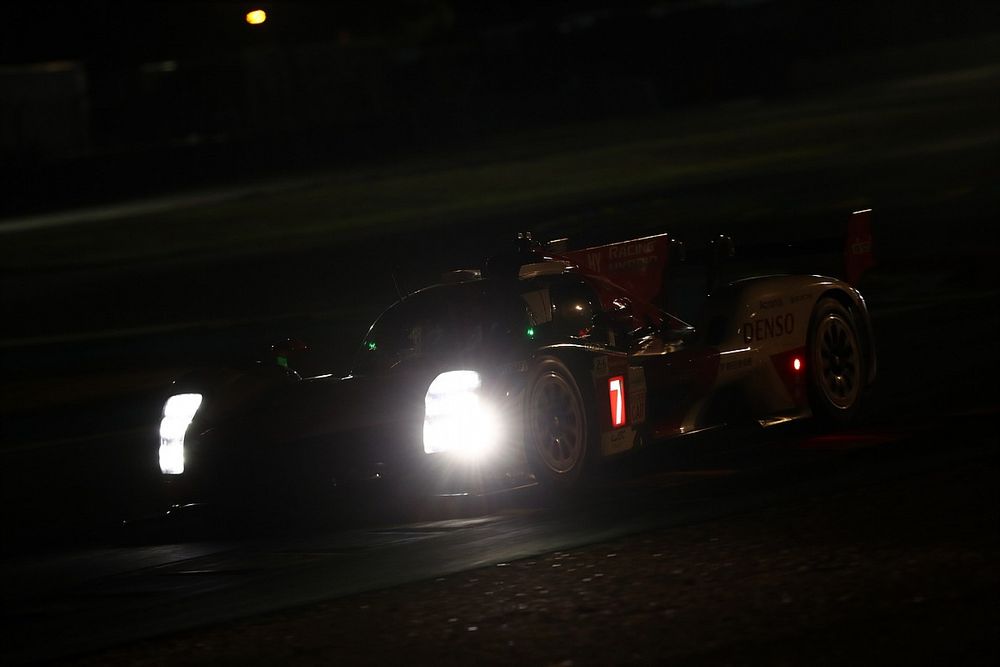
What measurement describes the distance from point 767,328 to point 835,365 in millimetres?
660

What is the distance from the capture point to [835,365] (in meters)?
10.1

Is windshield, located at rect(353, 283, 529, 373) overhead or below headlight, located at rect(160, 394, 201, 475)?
overhead

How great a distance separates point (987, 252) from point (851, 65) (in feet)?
153

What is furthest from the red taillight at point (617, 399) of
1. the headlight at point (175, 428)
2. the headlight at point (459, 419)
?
the headlight at point (175, 428)

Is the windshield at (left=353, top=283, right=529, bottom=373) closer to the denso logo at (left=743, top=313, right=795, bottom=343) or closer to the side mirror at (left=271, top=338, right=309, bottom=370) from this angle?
the side mirror at (left=271, top=338, right=309, bottom=370)

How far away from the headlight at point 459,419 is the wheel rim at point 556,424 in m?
0.29

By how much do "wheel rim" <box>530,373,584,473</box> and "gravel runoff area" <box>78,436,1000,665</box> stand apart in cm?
116

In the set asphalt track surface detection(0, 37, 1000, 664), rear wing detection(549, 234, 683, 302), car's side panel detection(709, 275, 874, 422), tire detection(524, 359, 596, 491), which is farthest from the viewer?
rear wing detection(549, 234, 683, 302)

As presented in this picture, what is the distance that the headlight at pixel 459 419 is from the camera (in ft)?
26.5

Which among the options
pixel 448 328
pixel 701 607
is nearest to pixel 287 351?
pixel 448 328

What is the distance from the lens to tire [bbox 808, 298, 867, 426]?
9.93 metres

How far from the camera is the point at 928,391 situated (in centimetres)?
1106

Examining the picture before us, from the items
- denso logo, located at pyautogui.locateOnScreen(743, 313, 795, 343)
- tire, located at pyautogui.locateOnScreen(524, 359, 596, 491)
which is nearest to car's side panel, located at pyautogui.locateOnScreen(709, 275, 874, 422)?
denso logo, located at pyautogui.locateOnScreen(743, 313, 795, 343)

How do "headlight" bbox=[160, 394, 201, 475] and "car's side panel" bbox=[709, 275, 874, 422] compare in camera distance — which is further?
"car's side panel" bbox=[709, 275, 874, 422]
